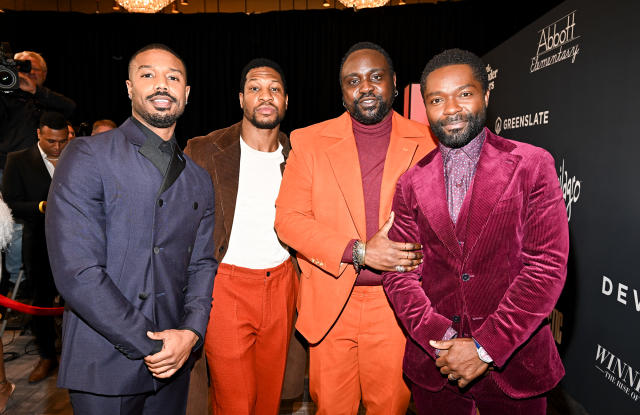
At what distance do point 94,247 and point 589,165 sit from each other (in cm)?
315

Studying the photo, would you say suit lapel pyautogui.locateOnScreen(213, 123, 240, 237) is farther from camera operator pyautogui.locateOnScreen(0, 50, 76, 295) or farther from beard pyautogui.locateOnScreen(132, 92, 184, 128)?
camera operator pyautogui.locateOnScreen(0, 50, 76, 295)

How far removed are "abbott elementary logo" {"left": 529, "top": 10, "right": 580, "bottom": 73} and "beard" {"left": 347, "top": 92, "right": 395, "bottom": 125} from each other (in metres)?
2.05

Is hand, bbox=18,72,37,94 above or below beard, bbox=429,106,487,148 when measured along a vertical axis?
above

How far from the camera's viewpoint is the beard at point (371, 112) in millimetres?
2123

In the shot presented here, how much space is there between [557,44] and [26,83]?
191 inches

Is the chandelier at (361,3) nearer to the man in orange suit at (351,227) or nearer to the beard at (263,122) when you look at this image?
the beard at (263,122)

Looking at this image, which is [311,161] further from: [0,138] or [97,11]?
[97,11]

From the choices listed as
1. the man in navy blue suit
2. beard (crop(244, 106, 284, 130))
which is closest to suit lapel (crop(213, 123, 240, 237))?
beard (crop(244, 106, 284, 130))

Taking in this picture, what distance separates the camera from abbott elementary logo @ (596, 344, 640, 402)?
8.37 feet

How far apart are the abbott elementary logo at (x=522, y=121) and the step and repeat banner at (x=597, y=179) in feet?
0.07

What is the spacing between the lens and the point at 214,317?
2.35m

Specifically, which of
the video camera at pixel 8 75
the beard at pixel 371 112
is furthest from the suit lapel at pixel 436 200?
the video camera at pixel 8 75

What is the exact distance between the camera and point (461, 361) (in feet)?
4.92

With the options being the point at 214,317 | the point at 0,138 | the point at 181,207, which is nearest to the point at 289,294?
the point at 214,317
